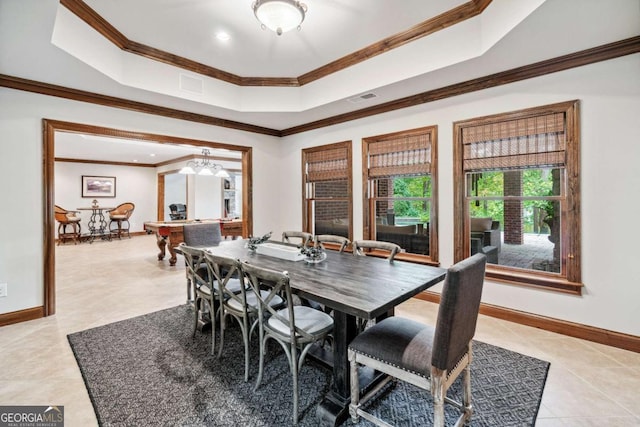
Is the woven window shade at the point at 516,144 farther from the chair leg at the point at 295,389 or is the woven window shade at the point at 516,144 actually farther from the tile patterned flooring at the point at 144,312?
the chair leg at the point at 295,389

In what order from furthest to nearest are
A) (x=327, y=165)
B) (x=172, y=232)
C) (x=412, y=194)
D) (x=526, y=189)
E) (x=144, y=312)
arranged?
(x=172, y=232) < (x=327, y=165) < (x=412, y=194) < (x=144, y=312) < (x=526, y=189)

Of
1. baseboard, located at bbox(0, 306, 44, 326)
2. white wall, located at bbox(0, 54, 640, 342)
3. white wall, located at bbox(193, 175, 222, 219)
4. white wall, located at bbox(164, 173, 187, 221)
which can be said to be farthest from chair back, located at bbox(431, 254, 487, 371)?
white wall, located at bbox(164, 173, 187, 221)

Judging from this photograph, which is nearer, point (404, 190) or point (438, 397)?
point (438, 397)

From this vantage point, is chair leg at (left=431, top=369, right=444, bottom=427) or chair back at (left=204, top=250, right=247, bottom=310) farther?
chair back at (left=204, top=250, right=247, bottom=310)

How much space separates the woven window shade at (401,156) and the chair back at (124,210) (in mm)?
9377

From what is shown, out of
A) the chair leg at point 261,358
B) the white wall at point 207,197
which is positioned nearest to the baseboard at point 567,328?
the chair leg at point 261,358

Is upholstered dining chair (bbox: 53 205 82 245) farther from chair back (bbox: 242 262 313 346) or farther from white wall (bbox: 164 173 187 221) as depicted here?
chair back (bbox: 242 262 313 346)

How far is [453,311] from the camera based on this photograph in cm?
141

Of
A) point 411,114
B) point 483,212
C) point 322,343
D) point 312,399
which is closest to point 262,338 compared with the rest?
point 312,399

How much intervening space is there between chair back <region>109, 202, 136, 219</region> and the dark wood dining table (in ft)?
32.5

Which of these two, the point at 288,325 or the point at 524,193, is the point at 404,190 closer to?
the point at 524,193

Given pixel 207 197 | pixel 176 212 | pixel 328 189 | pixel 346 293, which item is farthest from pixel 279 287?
pixel 176 212

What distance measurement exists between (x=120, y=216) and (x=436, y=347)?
11.3 m

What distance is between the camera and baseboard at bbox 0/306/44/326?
3.20m
